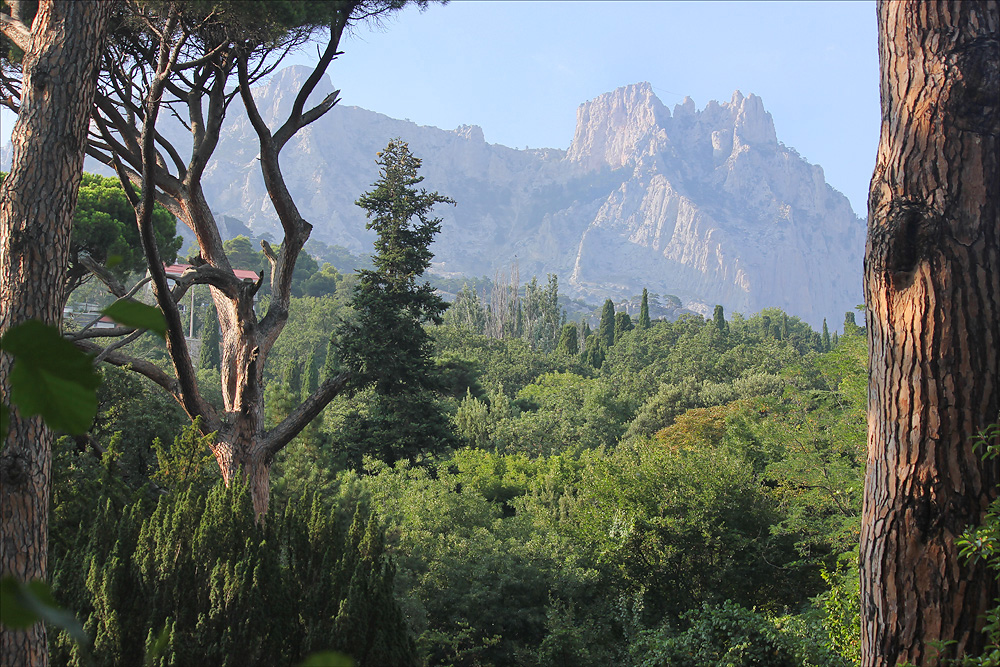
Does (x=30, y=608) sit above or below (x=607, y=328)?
below

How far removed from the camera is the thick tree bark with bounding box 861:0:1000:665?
2.24 metres

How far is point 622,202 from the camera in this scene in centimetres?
15775

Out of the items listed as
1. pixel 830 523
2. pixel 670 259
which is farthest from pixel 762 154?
pixel 830 523

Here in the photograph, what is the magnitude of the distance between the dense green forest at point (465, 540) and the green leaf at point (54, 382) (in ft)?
0.31

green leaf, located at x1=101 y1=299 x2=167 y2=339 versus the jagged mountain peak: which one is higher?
the jagged mountain peak

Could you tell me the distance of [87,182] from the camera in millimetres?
9328

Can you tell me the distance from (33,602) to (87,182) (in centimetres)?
1058

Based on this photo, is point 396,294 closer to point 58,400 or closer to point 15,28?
point 15,28

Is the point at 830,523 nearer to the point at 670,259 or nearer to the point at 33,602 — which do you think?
the point at 33,602

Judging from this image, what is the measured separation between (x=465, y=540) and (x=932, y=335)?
6528 millimetres

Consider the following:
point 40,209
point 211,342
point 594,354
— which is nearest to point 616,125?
point 594,354

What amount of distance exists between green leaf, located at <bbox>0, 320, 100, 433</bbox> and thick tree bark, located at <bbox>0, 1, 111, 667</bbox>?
3.50 m

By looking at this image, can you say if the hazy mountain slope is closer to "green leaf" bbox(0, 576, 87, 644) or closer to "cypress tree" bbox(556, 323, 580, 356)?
"cypress tree" bbox(556, 323, 580, 356)

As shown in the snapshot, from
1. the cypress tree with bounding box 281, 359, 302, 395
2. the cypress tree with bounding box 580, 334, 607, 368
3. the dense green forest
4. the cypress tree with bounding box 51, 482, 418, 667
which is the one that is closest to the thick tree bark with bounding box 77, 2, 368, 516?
the dense green forest
